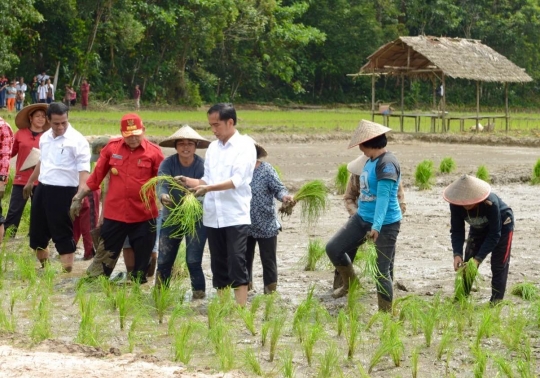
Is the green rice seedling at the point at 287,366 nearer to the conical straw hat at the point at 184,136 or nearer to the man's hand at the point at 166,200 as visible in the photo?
the man's hand at the point at 166,200

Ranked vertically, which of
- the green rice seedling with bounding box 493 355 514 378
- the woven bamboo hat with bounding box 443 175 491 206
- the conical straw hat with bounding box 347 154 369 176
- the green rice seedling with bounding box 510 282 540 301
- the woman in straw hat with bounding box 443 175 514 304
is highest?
the conical straw hat with bounding box 347 154 369 176

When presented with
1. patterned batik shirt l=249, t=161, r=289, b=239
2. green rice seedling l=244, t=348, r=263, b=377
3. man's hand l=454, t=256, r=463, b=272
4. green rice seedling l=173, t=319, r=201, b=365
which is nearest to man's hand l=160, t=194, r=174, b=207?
patterned batik shirt l=249, t=161, r=289, b=239

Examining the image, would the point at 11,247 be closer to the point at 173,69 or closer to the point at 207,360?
the point at 207,360

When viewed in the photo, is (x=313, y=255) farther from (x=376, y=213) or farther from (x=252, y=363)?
(x=252, y=363)

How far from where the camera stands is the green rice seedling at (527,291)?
7.48 metres

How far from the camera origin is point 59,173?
27.0 ft

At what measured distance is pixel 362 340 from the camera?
6.34 metres

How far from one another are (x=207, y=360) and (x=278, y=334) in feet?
1.47

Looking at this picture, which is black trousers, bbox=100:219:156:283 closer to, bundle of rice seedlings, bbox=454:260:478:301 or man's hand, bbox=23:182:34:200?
man's hand, bbox=23:182:34:200

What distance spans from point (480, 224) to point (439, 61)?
22.9 meters

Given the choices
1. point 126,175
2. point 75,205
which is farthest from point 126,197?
point 75,205

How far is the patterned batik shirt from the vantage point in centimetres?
759

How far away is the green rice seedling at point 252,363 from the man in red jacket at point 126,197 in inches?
81.5

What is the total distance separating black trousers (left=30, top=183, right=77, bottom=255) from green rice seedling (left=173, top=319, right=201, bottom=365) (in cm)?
242
